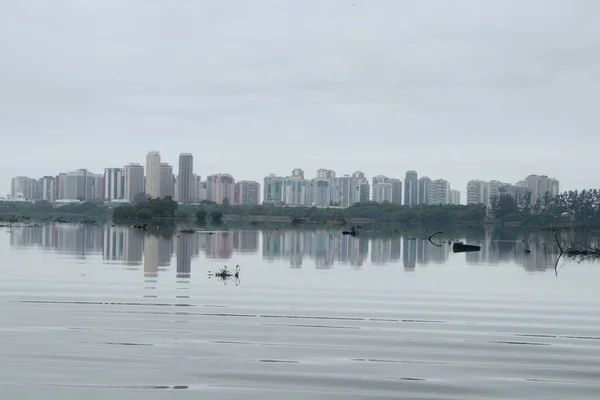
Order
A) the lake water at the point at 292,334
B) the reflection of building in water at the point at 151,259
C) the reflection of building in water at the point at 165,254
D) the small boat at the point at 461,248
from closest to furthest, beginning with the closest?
the lake water at the point at 292,334 → the reflection of building in water at the point at 151,259 → the reflection of building in water at the point at 165,254 → the small boat at the point at 461,248

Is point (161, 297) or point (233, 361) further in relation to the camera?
point (161, 297)

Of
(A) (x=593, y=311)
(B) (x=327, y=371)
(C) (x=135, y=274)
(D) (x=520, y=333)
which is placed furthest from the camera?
(C) (x=135, y=274)

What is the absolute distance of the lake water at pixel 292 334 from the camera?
12.2m

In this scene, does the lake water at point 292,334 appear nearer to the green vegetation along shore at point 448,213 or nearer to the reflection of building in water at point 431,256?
the reflection of building in water at point 431,256

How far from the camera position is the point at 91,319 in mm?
18453

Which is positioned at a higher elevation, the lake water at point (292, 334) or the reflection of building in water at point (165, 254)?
the lake water at point (292, 334)

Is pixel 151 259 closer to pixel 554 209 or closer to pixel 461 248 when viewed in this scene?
pixel 461 248

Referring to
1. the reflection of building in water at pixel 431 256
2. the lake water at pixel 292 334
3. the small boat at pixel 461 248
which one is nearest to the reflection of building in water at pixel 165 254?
the lake water at pixel 292 334

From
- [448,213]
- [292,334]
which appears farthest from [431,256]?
[448,213]

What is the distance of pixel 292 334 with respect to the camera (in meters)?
17.0

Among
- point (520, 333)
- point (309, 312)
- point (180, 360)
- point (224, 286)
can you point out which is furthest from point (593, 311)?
point (180, 360)

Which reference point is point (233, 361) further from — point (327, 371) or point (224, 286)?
point (224, 286)

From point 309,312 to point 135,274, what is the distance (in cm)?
1153

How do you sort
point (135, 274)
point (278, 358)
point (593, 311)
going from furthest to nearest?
point (135, 274) → point (593, 311) → point (278, 358)
